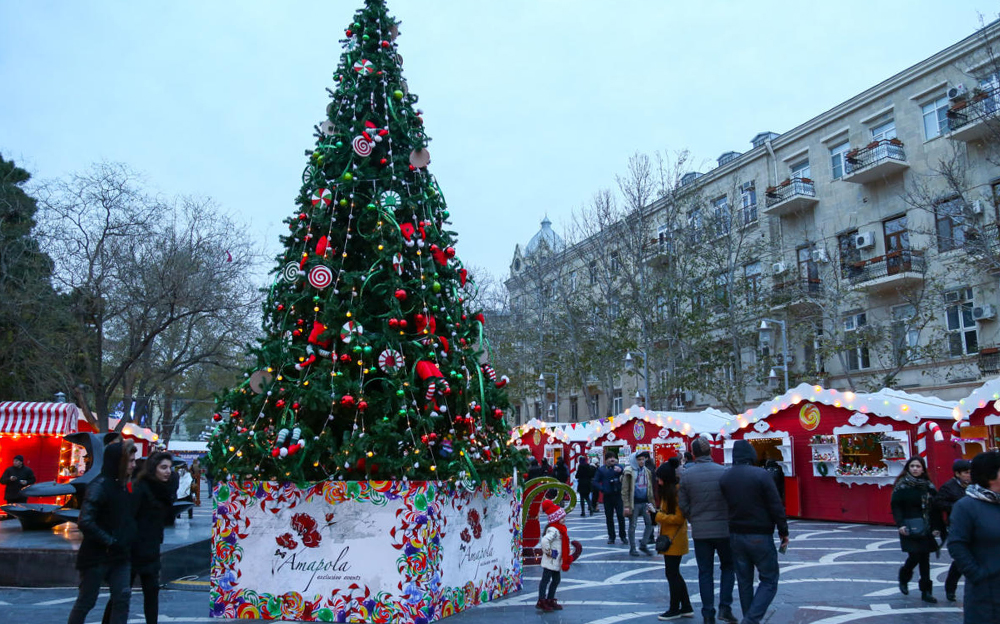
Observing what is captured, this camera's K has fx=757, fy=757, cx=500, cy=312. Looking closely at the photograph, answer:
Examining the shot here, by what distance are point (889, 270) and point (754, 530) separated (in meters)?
23.2

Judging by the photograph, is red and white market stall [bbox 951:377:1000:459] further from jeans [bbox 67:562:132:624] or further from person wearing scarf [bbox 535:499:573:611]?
jeans [bbox 67:562:132:624]

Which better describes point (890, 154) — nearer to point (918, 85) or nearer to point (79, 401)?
point (918, 85)

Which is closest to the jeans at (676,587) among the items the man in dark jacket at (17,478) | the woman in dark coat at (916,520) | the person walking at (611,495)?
the woman in dark coat at (916,520)

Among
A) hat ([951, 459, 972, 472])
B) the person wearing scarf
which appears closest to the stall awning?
the person wearing scarf

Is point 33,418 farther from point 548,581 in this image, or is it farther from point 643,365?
point 643,365

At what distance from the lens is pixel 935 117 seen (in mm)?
25922

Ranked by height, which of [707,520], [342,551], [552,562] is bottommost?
[552,562]

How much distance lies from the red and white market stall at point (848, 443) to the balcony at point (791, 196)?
13241 mm

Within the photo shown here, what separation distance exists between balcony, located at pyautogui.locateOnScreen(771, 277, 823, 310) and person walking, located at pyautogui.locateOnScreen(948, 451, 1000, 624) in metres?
24.1

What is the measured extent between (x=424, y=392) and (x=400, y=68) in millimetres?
3848

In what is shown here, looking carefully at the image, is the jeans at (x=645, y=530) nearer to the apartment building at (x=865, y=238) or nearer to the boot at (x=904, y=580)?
the boot at (x=904, y=580)

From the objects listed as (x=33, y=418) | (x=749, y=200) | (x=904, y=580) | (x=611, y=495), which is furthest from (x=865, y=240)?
(x=33, y=418)

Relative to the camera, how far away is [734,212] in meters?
29.7

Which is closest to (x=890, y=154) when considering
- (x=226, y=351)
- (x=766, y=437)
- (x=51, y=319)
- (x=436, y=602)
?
(x=766, y=437)
